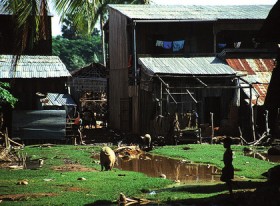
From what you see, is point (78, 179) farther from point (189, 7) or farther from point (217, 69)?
point (189, 7)

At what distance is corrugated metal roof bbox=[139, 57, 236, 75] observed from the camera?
27.6 meters

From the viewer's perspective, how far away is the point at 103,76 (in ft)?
150

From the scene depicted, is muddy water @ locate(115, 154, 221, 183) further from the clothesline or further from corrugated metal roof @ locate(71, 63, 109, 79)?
corrugated metal roof @ locate(71, 63, 109, 79)

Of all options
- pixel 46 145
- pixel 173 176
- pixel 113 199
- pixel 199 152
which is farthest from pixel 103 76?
pixel 113 199

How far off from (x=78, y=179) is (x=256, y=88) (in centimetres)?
1622

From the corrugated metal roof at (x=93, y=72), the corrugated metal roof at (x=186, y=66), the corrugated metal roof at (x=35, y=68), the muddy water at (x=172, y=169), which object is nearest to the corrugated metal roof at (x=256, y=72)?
the corrugated metal roof at (x=186, y=66)

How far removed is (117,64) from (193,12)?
6.41m

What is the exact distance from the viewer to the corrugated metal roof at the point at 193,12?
2998 cm

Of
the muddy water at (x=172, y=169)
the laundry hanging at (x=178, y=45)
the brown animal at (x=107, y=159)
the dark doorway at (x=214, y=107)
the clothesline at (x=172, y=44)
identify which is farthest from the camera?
the laundry hanging at (x=178, y=45)

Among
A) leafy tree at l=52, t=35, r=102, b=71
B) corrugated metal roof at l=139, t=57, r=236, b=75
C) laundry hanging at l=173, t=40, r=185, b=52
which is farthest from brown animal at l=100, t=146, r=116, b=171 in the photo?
leafy tree at l=52, t=35, r=102, b=71

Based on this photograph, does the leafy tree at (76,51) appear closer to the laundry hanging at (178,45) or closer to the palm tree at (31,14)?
the laundry hanging at (178,45)

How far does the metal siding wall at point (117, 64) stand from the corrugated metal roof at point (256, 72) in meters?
6.76

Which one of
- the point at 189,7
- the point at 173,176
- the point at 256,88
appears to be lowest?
the point at 173,176

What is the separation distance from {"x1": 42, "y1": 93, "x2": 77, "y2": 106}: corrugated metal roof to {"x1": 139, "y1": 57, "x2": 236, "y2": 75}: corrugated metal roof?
11.4 meters
